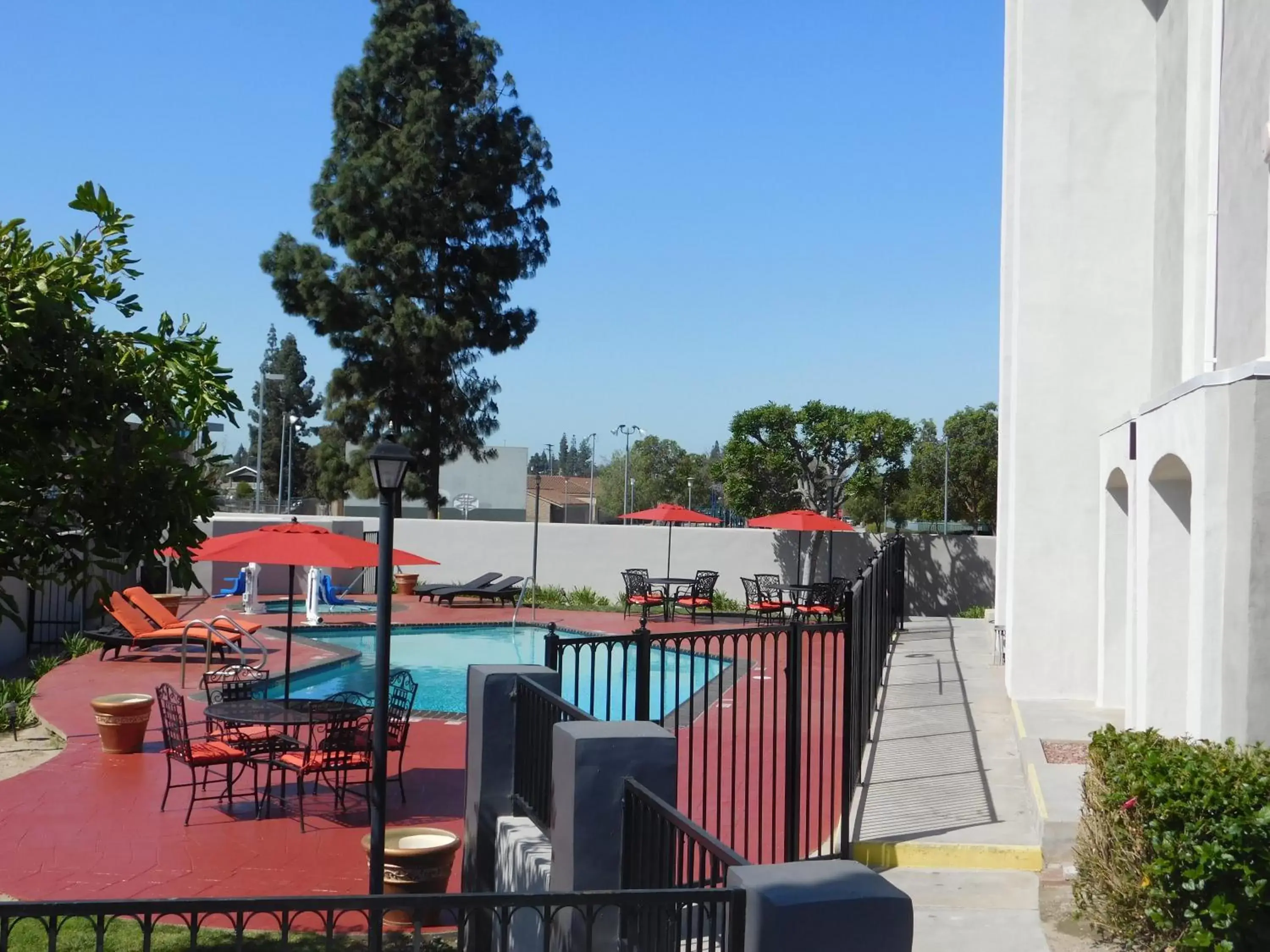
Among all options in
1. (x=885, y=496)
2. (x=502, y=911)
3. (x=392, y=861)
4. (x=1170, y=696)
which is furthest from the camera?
(x=885, y=496)

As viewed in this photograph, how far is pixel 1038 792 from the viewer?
8117 millimetres

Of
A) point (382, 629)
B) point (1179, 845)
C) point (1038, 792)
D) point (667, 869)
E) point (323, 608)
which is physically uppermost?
point (382, 629)

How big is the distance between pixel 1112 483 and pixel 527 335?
28717 mm

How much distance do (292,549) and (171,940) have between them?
3903 millimetres

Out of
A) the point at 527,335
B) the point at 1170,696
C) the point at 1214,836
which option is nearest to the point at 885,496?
the point at 527,335

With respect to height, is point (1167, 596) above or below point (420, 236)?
below

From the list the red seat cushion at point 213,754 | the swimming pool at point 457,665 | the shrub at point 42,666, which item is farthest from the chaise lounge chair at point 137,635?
the red seat cushion at point 213,754

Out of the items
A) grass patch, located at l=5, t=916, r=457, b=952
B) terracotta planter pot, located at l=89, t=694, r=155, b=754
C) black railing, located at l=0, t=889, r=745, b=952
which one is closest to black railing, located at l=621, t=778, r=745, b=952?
black railing, located at l=0, t=889, r=745, b=952

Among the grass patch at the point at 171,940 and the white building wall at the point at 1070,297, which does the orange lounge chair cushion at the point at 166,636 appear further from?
the white building wall at the point at 1070,297

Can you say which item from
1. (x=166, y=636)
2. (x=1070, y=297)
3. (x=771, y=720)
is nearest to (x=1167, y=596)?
(x=1070, y=297)

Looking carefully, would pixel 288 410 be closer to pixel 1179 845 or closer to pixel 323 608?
pixel 323 608

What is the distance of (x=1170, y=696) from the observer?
28.3ft

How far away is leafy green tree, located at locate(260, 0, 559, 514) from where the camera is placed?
36.8 m

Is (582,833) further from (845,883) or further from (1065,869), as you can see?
(1065,869)
